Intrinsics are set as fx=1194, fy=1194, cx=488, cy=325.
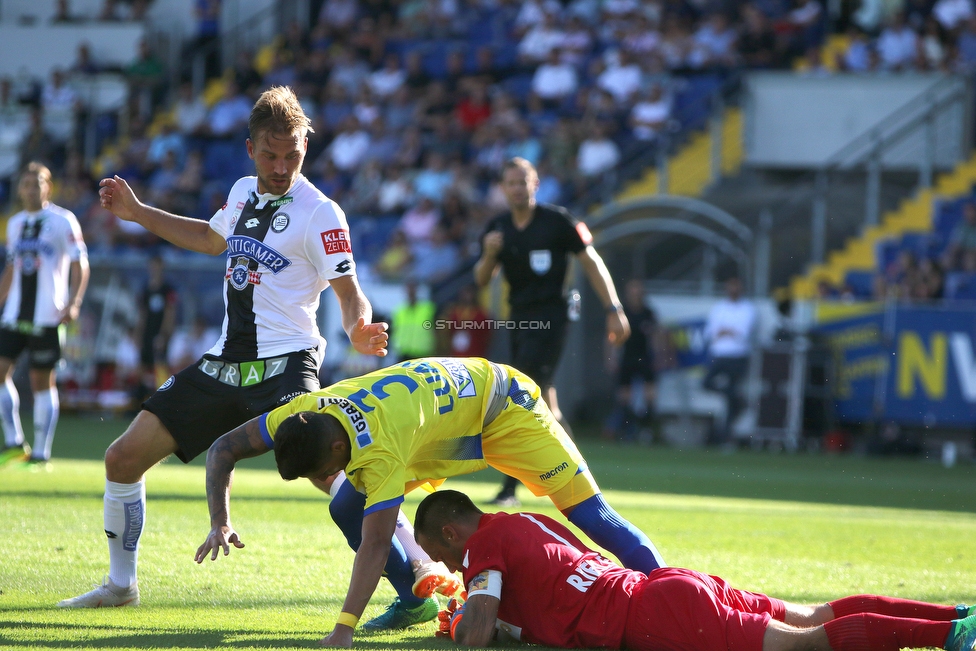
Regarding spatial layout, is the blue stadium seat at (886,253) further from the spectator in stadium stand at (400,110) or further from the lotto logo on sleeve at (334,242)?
the lotto logo on sleeve at (334,242)

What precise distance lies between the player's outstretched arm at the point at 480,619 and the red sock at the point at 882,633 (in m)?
1.19

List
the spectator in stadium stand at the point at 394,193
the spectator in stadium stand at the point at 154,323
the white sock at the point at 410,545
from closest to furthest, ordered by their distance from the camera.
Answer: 1. the white sock at the point at 410,545
2. the spectator in stadium stand at the point at 154,323
3. the spectator in stadium stand at the point at 394,193

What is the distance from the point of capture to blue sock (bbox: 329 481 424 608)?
15.8ft

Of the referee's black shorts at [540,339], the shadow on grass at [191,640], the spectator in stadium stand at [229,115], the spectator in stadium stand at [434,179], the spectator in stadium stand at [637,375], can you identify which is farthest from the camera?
the spectator in stadium stand at [229,115]

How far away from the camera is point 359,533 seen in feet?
16.0

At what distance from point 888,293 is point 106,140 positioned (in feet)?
56.3

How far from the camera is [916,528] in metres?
8.80

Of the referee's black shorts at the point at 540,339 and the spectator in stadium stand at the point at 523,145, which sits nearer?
the referee's black shorts at the point at 540,339

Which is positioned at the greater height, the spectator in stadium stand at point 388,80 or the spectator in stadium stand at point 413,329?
the spectator in stadium stand at point 388,80

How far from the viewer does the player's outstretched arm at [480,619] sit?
4.39 metres

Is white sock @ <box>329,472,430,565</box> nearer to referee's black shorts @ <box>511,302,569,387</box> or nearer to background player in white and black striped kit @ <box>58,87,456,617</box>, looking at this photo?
background player in white and black striped kit @ <box>58,87,456,617</box>

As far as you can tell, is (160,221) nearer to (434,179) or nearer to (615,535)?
(615,535)

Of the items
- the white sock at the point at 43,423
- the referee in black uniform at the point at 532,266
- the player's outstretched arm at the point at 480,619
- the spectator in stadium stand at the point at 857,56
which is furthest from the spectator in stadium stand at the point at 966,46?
the player's outstretched arm at the point at 480,619

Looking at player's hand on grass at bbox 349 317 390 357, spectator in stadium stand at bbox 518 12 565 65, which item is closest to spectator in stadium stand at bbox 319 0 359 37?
spectator in stadium stand at bbox 518 12 565 65
